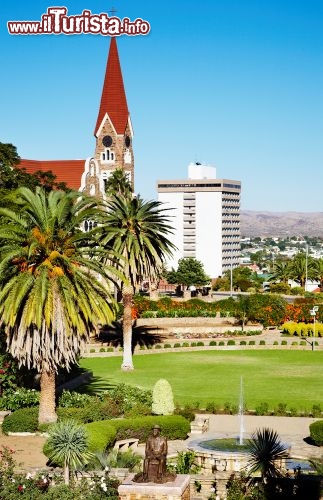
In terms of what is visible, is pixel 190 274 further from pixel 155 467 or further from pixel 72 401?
pixel 155 467

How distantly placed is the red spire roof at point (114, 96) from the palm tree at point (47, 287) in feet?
296

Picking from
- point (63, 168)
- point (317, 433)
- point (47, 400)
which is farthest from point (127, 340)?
point (63, 168)

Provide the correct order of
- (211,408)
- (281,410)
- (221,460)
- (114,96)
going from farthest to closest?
1. (114,96)
2. (211,408)
3. (281,410)
4. (221,460)

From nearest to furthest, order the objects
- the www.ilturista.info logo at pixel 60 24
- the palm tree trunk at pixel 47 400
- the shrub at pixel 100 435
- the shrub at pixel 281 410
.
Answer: the shrub at pixel 100 435 → the palm tree trunk at pixel 47 400 → the shrub at pixel 281 410 → the www.ilturista.info logo at pixel 60 24

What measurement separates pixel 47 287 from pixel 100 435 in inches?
251

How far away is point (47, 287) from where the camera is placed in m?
34.7

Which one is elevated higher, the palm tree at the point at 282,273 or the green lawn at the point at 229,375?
the palm tree at the point at 282,273

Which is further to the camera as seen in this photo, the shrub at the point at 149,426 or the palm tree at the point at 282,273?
the palm tree at the point at 282,273

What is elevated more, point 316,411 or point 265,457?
point 265,457

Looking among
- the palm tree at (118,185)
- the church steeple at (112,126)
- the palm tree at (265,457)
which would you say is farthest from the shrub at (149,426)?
the church steeple at (112,126)

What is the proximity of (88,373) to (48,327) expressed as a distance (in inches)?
657

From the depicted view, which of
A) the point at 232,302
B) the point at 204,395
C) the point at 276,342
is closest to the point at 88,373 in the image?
the point at 204,395

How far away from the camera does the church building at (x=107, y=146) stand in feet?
400

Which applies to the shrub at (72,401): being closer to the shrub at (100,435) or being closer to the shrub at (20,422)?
the shrub at (20,422)
